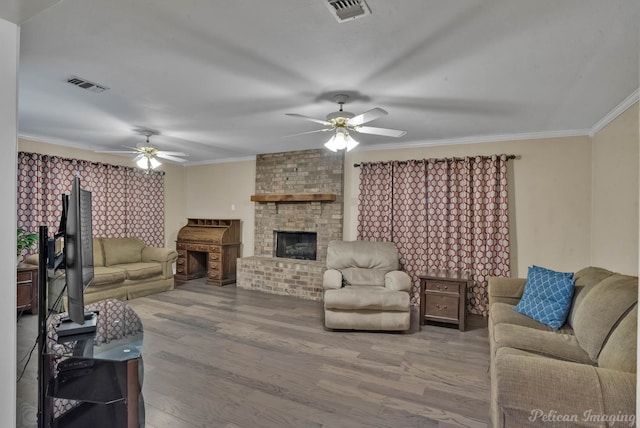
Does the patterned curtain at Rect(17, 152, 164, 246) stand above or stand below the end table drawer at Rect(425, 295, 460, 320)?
above

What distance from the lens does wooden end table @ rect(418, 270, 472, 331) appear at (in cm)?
361

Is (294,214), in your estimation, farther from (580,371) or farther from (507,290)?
(580,371)

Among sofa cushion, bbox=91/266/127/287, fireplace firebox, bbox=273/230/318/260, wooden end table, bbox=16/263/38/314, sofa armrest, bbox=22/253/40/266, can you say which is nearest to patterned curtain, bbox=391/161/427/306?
fireplace firebox, bbox=273/230/318/260

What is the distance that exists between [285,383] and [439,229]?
3033mm

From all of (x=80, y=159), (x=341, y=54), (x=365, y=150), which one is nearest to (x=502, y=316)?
(x=341, y=54)

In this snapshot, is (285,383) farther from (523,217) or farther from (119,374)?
(523,217)

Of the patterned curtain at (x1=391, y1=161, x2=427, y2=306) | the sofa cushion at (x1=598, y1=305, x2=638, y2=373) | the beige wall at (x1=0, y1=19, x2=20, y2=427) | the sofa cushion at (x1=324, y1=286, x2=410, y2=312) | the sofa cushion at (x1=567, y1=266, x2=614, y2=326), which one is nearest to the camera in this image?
the beige wall at (x1=0, y1=19, x2=20, y2=427)

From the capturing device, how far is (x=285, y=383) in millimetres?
2385

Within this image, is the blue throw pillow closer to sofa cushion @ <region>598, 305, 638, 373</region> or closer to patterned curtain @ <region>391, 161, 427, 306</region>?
sofa cushion @ <region>598, 305, 638, 373</region>

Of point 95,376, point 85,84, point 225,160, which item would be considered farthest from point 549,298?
point 225,160

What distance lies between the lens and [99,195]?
205 inches

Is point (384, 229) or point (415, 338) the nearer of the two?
point (415, 338)

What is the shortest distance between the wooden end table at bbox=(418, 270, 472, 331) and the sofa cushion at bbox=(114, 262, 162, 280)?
4120mm

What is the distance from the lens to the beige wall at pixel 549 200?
3787mm
